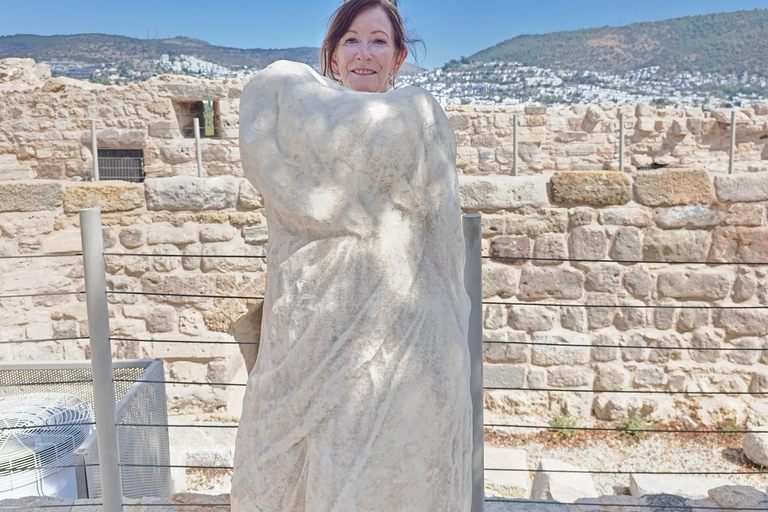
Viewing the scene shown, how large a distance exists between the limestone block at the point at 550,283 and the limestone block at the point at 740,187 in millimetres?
1025

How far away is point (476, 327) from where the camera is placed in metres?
2.18

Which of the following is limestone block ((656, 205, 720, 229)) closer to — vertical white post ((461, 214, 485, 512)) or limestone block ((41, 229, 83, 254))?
vertical white post ((461, 214, 485, 512))

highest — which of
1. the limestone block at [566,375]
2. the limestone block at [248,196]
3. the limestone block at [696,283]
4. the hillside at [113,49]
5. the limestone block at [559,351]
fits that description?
the hillside at [113,49]

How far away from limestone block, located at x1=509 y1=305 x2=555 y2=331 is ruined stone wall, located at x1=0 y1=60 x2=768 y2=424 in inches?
0.4

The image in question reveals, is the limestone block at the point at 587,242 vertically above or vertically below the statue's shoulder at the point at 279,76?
below

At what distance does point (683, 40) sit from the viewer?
137 ft

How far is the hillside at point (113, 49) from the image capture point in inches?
1358

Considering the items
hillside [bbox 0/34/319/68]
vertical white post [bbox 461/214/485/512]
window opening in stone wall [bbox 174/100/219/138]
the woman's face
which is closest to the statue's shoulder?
the woman's face

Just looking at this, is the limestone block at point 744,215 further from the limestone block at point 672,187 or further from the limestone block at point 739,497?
the limestone block at point 739,497

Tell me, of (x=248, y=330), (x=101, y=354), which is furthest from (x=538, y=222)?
(x=101, y=354)

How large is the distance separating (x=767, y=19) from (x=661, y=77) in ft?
39.6

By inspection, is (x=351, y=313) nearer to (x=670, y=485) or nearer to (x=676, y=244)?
(x=670, y=485)

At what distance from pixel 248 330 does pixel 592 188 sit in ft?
8.75

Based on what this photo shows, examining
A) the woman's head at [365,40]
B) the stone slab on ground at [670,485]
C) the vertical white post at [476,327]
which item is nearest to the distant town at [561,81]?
the stone slab on ground at [670,485]
